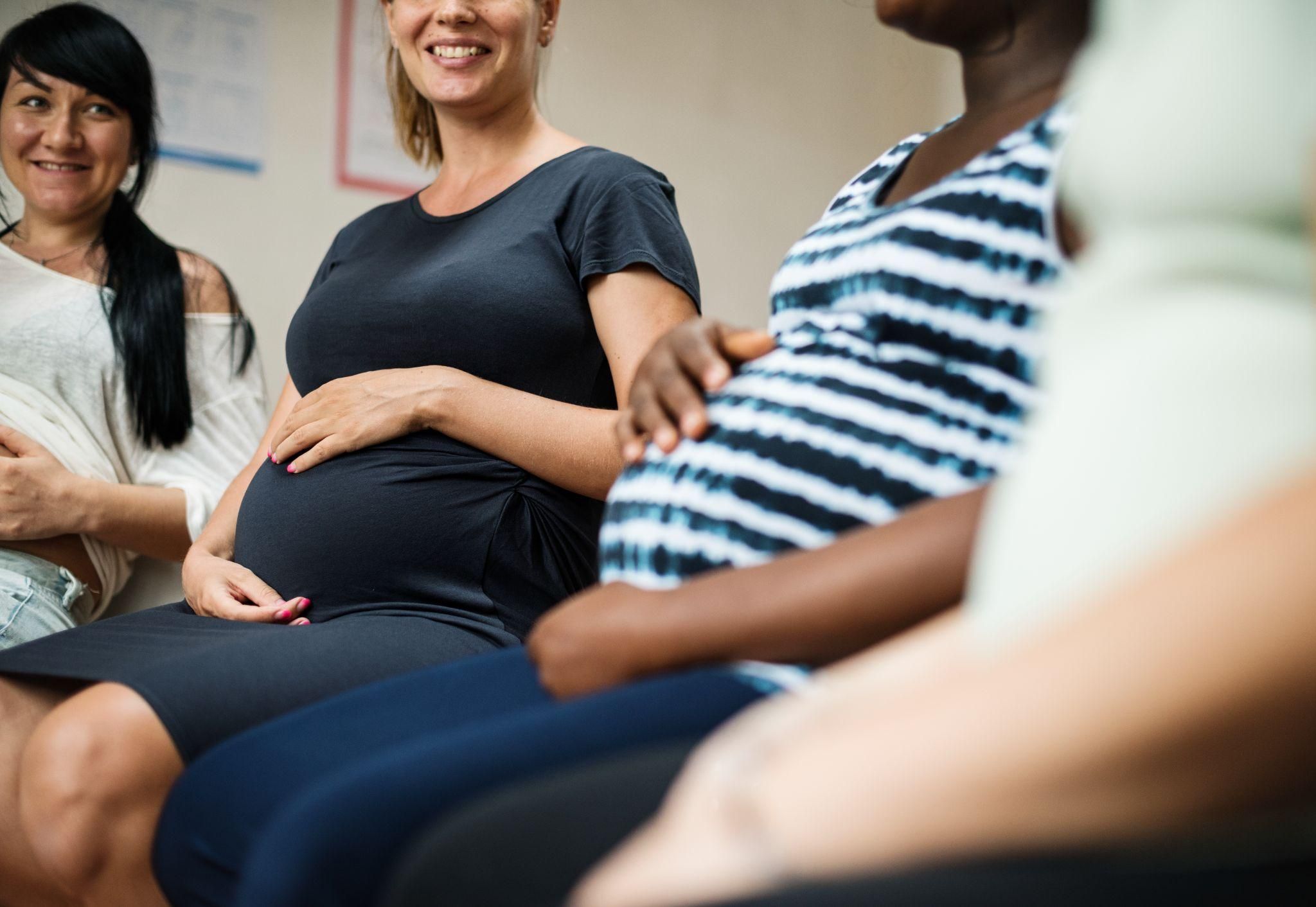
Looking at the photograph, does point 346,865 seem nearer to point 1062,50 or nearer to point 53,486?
point 1062,50

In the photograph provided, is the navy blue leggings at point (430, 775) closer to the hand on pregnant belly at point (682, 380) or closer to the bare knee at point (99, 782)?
the hand on pregnant belly at point (682, 380)

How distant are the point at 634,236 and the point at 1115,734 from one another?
3.11 feet

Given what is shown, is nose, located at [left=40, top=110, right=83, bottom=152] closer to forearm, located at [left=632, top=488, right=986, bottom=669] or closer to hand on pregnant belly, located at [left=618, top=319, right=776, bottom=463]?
hand on pregnant belly, located at [left=618, top=319, right=776, bottom=463]

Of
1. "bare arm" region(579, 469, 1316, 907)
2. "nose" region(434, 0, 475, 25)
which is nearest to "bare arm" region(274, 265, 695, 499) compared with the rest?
"nose" region(434, 0, 475, 25)

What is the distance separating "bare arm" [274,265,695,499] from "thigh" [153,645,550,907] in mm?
373

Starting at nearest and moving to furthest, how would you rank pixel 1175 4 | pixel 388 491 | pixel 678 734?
pixel 1175 4 < pixel 678 734 < pixel 388 491

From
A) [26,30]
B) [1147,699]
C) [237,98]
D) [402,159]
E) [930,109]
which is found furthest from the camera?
[930,109]

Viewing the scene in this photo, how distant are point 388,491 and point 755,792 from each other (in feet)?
2.62

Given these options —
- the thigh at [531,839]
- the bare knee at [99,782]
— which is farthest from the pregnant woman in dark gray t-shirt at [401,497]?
the thigh at [531,839]

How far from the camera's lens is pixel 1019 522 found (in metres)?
0.35

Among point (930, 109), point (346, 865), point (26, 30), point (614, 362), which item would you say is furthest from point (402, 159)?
point (346, 865)

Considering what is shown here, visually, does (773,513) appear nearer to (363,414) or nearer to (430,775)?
(430,775)

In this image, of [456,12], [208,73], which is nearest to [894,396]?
[456,12]

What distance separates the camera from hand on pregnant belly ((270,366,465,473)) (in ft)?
3.62
